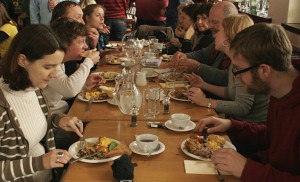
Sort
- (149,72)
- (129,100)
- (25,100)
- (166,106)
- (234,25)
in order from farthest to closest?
(149,72) < (234,25) < (166,106) < (129,100) < (25,100)

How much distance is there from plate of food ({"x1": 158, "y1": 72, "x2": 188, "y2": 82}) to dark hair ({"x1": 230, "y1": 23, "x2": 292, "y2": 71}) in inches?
49.1

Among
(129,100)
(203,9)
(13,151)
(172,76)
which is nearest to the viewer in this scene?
(13,151)

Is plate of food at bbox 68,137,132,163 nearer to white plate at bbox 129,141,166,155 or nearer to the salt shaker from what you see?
white plate at bbox 129,141,166,155

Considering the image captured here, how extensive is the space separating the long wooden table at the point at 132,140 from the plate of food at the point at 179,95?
35mm

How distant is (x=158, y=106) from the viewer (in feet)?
6.74

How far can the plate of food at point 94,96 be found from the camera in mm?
2174

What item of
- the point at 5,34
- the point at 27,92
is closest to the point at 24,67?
the point at 27,92

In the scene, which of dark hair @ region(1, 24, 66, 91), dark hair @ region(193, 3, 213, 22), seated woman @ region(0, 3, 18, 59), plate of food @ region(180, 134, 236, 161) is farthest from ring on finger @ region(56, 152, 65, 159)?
seated woman @ region(0, 3, 18, 59)

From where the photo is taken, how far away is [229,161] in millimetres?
1328

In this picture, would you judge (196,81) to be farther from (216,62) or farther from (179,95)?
(216,62)

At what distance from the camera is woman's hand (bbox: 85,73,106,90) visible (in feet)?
8.06

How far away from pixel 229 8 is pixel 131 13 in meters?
5.42

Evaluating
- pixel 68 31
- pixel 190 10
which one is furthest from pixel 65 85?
pixel 190 10

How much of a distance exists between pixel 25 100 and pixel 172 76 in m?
1.33
